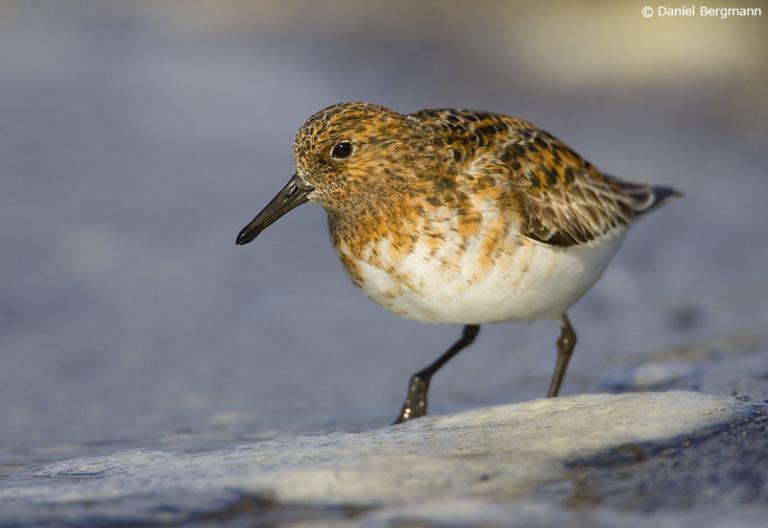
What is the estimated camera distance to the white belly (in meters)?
5.70

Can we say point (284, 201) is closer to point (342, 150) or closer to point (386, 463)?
point (342, 150)

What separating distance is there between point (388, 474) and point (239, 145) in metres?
7.55

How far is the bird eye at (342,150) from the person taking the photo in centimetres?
593

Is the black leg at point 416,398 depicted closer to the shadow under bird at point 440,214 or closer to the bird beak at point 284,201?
the shadow under bird at point 440,214

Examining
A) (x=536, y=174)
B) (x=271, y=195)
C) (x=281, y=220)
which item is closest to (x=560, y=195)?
(x=536, y=174)

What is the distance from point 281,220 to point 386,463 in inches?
236

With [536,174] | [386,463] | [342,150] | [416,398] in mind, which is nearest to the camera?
[386,463]

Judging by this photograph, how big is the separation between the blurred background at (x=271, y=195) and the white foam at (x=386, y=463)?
1.28m

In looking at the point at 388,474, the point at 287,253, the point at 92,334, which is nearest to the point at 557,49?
the point at 287,253

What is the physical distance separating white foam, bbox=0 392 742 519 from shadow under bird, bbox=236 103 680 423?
591mm

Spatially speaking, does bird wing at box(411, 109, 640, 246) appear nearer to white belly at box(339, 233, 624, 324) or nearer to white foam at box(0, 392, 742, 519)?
white belly at box(339, 233, 624, 324)

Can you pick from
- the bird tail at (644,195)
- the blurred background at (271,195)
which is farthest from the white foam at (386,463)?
the bird tail at (644,195)

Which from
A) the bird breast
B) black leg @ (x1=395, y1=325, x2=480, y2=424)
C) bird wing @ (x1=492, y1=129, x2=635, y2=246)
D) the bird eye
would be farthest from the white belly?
black leg @ (x1=395, y1=325, x2=480, y2=424)

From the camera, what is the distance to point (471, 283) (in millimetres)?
5711
